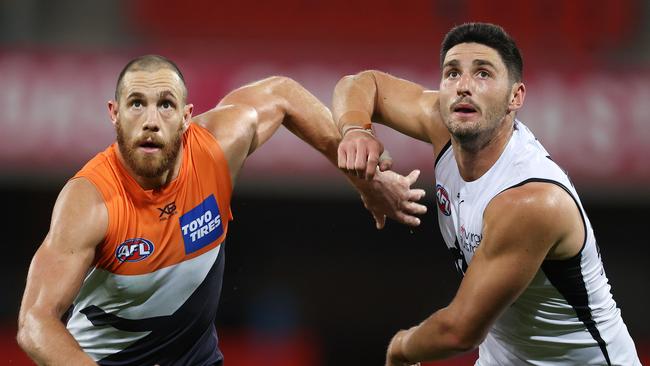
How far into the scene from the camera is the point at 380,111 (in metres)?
4.47

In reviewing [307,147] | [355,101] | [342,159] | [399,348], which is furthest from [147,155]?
[307,147]

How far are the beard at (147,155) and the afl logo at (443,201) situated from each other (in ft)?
3.27

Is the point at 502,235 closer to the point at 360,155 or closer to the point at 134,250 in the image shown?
the point at 360,155

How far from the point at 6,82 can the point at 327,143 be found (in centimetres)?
259

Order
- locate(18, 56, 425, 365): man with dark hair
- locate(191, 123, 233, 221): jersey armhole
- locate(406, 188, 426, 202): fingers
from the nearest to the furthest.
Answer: locate(18, 56, 425, 365): man with dark hair < locate(406, 188, 426, 202): fingers < locate(191, 123, 233, 221): jersey armhole

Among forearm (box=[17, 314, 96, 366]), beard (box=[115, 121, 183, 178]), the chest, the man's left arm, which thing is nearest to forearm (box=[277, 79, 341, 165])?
the chest

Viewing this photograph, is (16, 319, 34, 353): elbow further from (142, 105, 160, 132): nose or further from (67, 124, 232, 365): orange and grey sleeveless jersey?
(142, 105, 160, 132): nose

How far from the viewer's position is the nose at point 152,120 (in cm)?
381

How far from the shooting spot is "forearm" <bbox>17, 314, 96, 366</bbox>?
3.48 m

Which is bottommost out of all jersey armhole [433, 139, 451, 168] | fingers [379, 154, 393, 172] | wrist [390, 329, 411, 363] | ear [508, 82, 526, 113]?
wrist [390, 329, 411, 363]

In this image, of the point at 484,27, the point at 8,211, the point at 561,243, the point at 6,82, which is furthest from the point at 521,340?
the point at 8,211

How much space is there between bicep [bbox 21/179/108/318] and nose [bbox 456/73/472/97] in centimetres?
131

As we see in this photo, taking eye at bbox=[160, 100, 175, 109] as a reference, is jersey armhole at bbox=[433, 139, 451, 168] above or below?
below

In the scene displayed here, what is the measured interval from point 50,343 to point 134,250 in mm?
530
